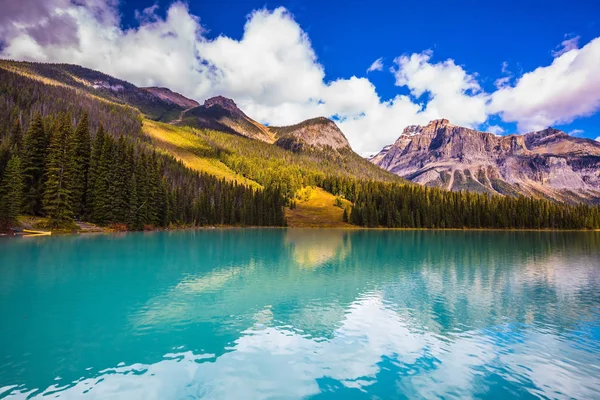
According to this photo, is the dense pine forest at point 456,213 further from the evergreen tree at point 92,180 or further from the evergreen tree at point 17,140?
the evergreen tree at point 17,140

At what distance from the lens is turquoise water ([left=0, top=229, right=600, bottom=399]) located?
43.9 ft

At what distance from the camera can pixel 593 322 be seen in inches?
897

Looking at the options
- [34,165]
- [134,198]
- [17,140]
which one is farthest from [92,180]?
[17,140]

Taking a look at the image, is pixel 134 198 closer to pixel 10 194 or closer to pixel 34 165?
pixel 34 165

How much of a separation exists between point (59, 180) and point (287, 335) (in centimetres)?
7745

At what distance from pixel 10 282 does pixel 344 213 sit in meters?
167

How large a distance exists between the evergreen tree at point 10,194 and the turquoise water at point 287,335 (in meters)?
34.3

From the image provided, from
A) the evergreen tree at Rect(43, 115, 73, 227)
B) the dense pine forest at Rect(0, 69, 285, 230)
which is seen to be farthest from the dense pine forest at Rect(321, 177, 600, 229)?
the evergreen tree at Rect(43, 115, 73, 227)

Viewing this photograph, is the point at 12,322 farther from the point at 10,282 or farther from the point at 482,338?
the point at 482,338

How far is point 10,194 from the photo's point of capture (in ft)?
206

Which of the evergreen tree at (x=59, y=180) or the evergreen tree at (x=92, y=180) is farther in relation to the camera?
the evergreen tree at (x=92, y=180)

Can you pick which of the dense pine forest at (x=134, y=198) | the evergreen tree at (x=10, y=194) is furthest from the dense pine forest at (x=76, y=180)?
the dense pine forest at (x=134, y=198)

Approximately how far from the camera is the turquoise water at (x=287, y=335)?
13.4 m

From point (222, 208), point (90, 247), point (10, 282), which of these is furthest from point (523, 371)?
point (222, 208)
